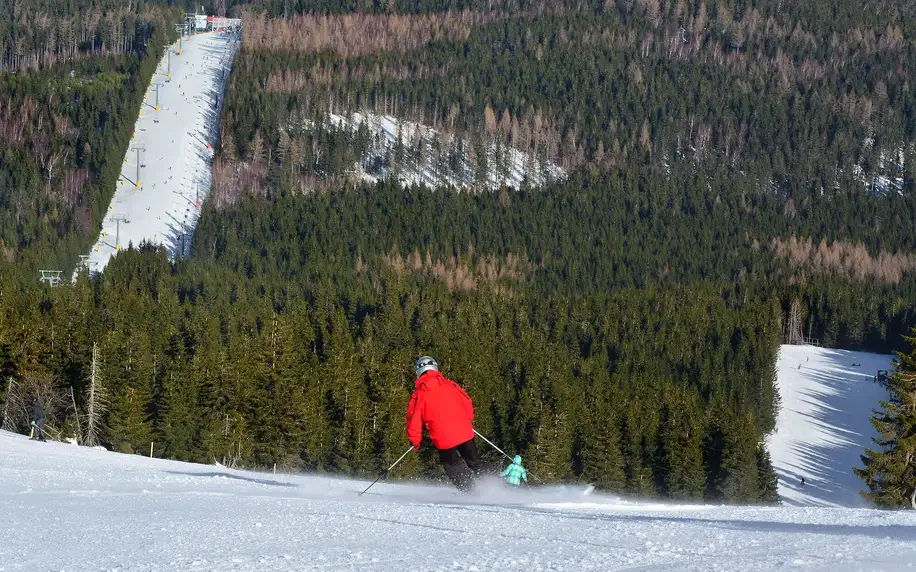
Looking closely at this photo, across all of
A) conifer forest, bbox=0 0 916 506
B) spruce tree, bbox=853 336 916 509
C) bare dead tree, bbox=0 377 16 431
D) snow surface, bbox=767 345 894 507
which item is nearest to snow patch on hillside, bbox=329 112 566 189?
conifer forest, bbox=0 0 916 506

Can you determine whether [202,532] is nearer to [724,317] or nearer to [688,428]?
[688,428]

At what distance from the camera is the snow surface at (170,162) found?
132625 mm

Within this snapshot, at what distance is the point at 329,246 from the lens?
13438 centimetres

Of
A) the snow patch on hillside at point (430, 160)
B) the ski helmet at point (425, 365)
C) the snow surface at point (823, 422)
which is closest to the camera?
the ski helmet at point (425, 365)

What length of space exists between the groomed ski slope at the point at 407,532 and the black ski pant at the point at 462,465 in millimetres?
264

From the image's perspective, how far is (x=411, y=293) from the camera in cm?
10481

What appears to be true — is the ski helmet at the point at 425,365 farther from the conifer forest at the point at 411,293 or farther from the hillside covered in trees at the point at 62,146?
the hillside covered in trees at the point at 62,146

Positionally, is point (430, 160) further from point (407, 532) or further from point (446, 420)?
point (407, 532)

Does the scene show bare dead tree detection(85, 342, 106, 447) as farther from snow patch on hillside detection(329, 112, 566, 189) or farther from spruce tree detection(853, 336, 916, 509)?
snow patch on hillside detection(329, 112, 566, 189)

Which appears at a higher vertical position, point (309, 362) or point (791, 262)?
point (791, 262)

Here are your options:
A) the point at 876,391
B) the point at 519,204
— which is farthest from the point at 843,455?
the point at 519,204

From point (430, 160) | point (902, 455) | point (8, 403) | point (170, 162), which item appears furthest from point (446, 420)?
point (430, 160)

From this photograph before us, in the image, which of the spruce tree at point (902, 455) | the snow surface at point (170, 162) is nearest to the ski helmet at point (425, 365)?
the spruce tree at point (902, 455)

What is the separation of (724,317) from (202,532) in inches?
3784
